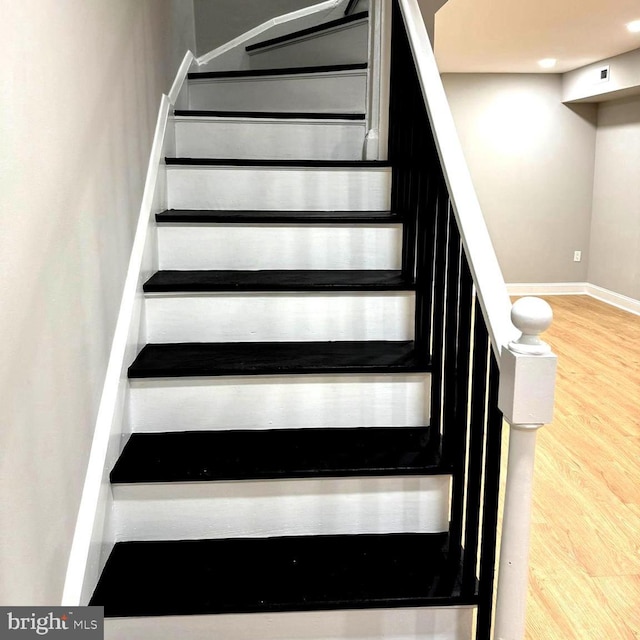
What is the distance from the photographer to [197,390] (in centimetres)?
185

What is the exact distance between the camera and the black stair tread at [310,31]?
11.3 ft

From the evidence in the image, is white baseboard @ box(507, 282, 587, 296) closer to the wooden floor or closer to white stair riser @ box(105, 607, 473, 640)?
the wooden floor

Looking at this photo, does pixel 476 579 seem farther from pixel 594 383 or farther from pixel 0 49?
pixel 594 383

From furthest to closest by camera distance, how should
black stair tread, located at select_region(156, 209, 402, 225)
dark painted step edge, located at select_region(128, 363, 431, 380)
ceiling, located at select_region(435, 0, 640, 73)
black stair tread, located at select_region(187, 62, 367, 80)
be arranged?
ceiling, located at select_region(435, 0, 640, 73)
black stair tread, located at select_region(187, 62, 367, 80)
black stair tread, located at select_region(156, 209, 402, 225)
dark painted step edge, located at select_region(128, 363, 431, 380)

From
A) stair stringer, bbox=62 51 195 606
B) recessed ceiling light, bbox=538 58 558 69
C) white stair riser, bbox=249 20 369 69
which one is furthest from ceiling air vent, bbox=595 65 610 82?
stair stringer, bbox=62 51 195 606

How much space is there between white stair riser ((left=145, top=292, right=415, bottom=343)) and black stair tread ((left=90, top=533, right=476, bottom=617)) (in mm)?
663

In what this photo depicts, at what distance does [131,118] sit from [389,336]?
1.07 meters

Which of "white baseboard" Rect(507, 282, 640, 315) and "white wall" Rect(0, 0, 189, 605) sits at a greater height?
"white wall" Rect(0, 0, 189, 605)

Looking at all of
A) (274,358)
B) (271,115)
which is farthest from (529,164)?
(274,358)

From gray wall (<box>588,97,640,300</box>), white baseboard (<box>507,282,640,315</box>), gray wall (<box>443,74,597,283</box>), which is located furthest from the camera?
white baseboard (<box>507,282,640,315</box>)

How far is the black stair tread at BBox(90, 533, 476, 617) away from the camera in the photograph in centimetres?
145

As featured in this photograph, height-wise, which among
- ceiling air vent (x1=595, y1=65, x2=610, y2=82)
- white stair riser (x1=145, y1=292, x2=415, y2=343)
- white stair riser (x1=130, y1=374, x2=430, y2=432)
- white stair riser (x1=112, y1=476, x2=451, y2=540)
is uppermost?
ceiling air vent (x1=595, y1=65, x2=610, y2=82)

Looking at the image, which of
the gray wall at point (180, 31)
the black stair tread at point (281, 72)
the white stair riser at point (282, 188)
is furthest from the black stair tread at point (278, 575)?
the black stair tread at point (281, 72)

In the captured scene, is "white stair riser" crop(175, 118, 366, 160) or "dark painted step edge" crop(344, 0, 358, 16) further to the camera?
"dark painted step edge" crop(344, 0, 358, 16)
